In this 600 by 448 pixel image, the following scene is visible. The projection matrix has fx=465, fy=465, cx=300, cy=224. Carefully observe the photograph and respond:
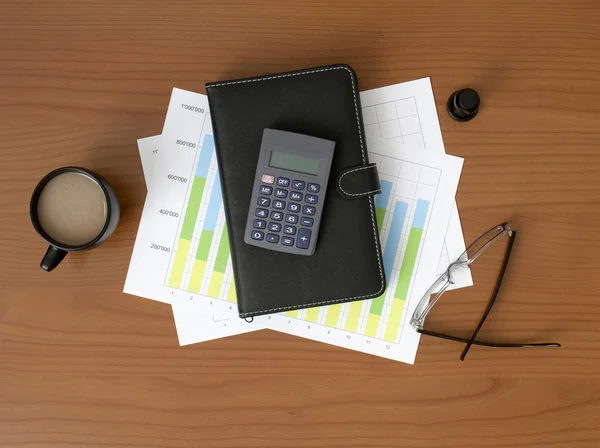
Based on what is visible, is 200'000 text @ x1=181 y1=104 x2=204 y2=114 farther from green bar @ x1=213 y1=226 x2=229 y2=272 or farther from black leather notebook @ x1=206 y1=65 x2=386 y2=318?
green bar @ x1=213 y1=226 x2=229 y2=272

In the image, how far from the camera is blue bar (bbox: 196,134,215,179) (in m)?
0.70

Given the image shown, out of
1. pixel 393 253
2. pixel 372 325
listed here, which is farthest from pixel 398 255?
pixel 372 325

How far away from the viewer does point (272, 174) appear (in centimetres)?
63

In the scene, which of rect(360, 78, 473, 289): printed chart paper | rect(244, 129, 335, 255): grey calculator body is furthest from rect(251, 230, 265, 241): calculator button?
rect(360, 78, 473, 289): printed chart paper

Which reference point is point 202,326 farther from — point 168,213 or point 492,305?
point 492,305

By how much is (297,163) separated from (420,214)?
0.21 metres

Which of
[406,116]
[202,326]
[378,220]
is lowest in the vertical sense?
[202,326]

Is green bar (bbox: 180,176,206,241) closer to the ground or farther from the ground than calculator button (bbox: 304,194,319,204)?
closer to the ground

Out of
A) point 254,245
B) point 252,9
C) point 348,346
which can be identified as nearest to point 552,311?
point 348,346

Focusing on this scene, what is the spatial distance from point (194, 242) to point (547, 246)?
530 mm

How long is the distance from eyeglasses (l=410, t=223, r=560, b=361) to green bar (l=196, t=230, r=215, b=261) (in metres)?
0.32

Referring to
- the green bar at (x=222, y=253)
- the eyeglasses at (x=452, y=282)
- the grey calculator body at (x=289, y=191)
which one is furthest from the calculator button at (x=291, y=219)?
the eyeglasses at (x=452, y=282)

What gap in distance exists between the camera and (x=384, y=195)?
A: 27.4 inches

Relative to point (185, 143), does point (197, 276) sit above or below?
below
